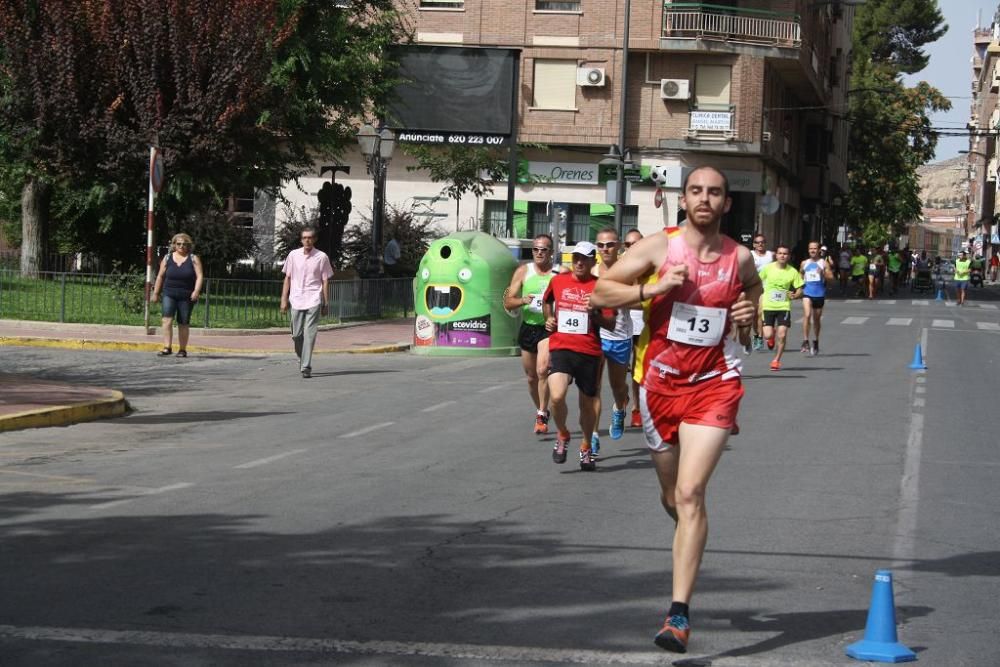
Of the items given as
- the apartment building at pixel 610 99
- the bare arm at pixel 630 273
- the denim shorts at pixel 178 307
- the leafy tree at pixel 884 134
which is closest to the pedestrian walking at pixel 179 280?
the denim shorts at pixel 178 307

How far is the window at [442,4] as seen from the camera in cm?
4797

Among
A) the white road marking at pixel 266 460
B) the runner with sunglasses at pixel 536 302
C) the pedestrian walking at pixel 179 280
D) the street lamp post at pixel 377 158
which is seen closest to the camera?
the white road marking at pixel 266 460

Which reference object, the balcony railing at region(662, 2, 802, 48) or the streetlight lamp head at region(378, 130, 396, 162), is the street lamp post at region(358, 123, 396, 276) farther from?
the balcony railing at region(662, 2, 802, 48)

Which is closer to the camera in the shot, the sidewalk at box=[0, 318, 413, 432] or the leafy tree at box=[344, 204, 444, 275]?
the sidewalk at box=[0, 318, 413, 432]

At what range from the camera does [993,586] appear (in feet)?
24.8

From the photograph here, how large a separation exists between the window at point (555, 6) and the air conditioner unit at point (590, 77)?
2025mm

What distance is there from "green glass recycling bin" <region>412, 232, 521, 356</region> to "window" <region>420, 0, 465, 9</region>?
2608 cm

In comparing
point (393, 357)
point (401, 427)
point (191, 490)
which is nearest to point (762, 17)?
point (393, 357)

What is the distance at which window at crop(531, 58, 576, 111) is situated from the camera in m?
47.8

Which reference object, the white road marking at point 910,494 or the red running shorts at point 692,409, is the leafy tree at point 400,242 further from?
the red running shorts at point 692,409

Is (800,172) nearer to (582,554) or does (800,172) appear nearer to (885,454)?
(885,454)

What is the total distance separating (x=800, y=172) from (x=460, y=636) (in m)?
61.6

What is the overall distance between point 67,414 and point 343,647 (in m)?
8.65

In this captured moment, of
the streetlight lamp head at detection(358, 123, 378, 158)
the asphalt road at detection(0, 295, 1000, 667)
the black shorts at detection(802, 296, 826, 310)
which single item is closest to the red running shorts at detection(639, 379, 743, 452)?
the asphalt road at detection(0, 295, 1000, 667)
